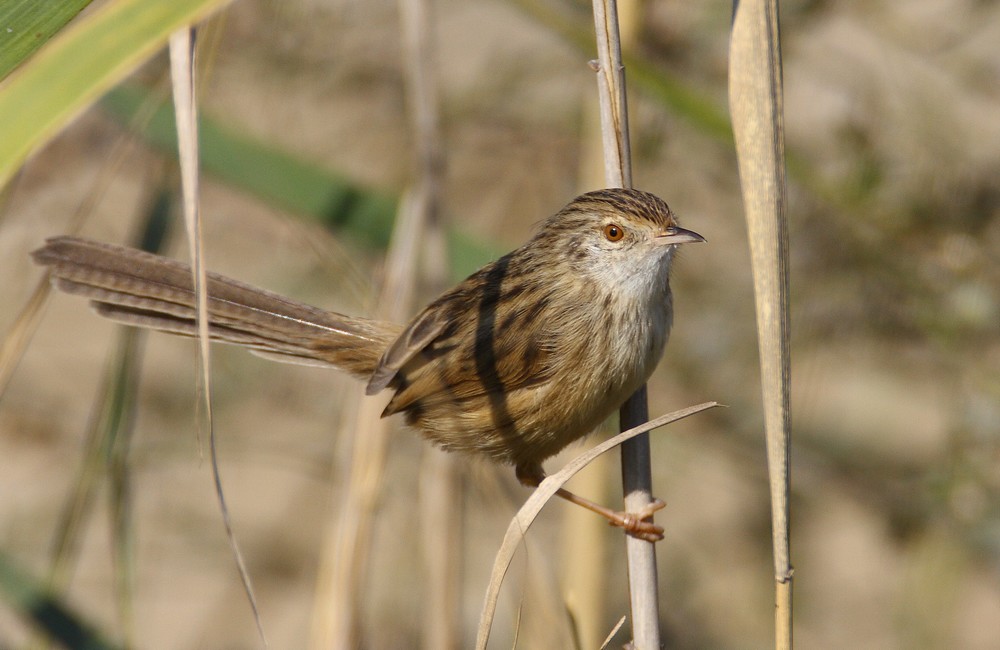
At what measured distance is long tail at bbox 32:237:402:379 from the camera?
236 centimetres

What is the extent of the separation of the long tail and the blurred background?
1.01 meters

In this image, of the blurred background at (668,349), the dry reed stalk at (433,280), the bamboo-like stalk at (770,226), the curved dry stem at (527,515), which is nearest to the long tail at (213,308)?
the dry reed stalk at (433,280)

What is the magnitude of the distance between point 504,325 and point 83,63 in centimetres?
138

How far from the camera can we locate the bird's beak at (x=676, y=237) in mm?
2406

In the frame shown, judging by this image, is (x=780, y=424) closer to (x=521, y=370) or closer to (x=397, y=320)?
(x=521, y=370)

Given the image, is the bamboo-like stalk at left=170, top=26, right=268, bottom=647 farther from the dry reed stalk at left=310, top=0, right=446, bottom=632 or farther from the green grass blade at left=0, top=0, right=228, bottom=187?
the dry reed stalk at left=310, top=0, right=446, bottom=632

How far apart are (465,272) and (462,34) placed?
10.9ft

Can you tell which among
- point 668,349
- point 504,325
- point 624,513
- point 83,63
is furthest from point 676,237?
point 668,349

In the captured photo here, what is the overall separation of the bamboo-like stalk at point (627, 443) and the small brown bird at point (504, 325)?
14 centimetres

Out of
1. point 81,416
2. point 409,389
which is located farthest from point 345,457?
point 81,416

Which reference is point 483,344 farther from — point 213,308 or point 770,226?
point 770,226

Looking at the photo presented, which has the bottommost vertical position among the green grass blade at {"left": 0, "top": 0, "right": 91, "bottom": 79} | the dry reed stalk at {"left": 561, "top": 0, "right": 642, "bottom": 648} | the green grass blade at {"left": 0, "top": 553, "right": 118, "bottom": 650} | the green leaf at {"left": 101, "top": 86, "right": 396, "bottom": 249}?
the green grass blade at {"left": 0, "top": 553, "right": 118, "bottom": 650}

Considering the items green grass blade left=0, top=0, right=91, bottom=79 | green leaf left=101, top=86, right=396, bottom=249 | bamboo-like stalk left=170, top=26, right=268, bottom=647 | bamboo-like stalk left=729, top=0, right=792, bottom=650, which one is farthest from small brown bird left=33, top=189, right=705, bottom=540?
green grass blade left=0, top=0, right=91, bottom=79

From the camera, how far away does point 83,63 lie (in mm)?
1475
